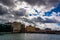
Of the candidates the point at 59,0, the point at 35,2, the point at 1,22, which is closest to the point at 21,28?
the point at 1,22

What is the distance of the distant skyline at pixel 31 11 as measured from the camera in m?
2.71

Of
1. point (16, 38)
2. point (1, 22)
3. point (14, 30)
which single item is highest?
point (1, 22)

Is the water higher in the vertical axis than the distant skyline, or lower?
lower

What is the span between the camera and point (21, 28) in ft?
8.91

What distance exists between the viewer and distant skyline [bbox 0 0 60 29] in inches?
106

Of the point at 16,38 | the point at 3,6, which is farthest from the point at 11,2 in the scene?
the point at 16,38

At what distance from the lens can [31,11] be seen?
8.89 feet

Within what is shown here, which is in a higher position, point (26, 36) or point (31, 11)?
point (31, 11)

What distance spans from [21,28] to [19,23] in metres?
0.11

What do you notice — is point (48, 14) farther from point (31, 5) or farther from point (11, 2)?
point (11, 2)

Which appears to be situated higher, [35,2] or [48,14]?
[35,2]

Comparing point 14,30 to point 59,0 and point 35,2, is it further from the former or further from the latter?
point 59,0

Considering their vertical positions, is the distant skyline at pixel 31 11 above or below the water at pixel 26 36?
above

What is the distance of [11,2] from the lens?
2736mm
